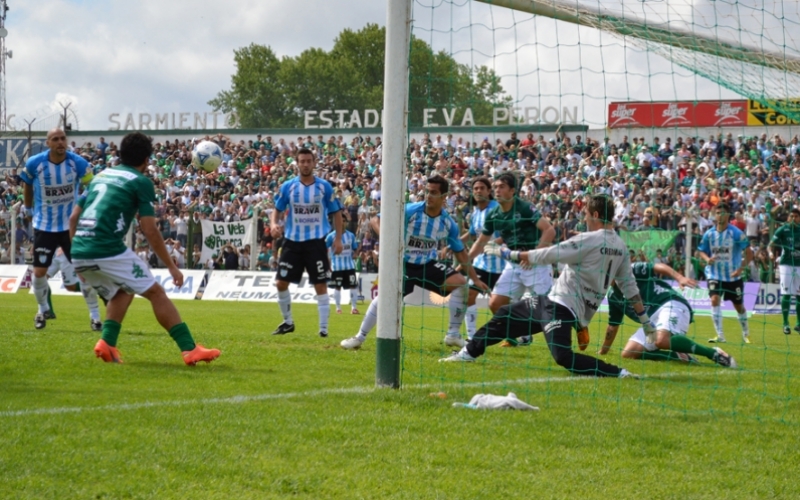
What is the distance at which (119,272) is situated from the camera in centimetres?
791

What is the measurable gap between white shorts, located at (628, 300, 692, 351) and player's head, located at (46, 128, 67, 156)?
23.5ft

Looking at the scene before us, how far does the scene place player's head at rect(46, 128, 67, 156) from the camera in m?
10.8

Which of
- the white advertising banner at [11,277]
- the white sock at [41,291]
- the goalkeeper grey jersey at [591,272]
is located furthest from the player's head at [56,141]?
the white advertising banner at [11,277]

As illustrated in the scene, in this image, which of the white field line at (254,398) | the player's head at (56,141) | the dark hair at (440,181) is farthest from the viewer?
the player's head at (56,141)

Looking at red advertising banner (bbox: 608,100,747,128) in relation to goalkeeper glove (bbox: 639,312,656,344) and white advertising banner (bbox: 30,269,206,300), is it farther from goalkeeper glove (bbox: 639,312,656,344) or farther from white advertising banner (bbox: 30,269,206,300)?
white advertising banner (bbox: 30,269,206,300)

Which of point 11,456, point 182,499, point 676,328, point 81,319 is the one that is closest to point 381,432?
point 182,499

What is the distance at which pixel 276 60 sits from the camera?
96562 mm

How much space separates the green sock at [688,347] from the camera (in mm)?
9797

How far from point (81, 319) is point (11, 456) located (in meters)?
10.1

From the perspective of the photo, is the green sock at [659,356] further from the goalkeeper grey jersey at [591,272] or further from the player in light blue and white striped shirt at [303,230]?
the player in light blue and white striped shirt at [303,230]

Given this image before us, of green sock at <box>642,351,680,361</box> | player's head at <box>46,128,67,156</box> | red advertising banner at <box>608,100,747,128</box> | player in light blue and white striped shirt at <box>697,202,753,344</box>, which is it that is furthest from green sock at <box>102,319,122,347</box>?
player in light blue and white striped shirt at <box>697,202,753,344</box>

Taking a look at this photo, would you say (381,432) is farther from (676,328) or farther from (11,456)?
(676,328)

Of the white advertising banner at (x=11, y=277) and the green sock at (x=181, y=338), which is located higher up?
the green sock at (x=181, y=338)

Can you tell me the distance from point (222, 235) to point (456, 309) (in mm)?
17811
